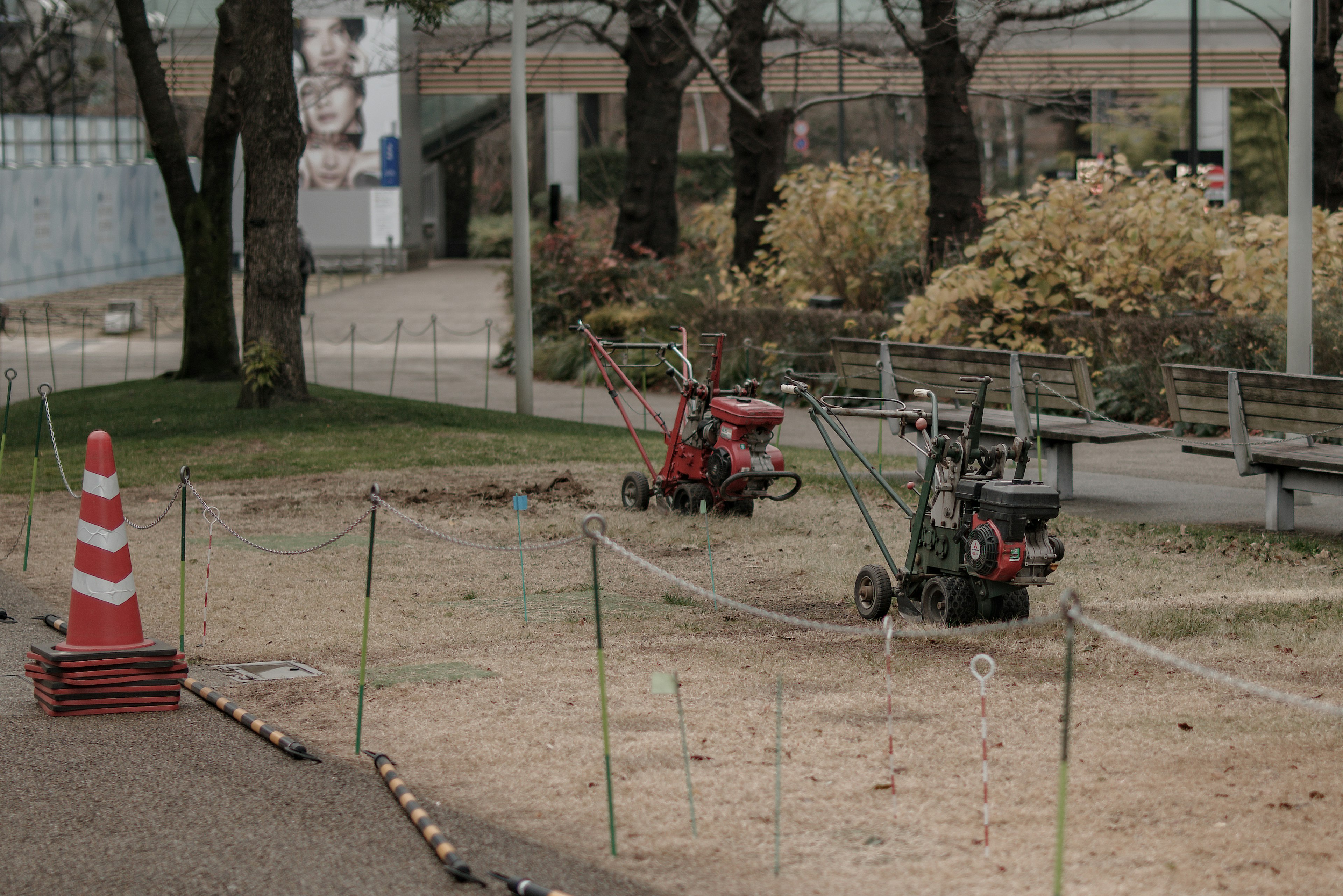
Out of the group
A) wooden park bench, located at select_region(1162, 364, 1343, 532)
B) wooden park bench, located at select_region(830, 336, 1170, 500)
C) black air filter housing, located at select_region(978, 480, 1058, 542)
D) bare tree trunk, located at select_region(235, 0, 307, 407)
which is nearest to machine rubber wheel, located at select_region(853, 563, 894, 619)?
black air filter housing, located at select_region(978, 480, 1058, 542)

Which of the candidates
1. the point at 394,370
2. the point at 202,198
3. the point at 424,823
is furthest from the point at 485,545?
the point at 394,370

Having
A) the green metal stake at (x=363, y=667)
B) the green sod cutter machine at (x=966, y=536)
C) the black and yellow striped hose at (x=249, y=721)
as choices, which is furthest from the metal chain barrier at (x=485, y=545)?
the green sod cutter machine at (x=966, y=536)

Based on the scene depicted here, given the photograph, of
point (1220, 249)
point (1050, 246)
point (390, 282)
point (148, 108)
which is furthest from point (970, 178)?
point (390, 282)

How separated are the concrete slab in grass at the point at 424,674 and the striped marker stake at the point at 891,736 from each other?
5.90ft

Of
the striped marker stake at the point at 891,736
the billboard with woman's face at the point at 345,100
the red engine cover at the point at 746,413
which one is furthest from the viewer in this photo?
the billboard with woman's face at the point at 345,100

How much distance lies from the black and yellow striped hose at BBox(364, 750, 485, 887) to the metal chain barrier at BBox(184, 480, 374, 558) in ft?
7.26

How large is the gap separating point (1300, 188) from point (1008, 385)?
2.65 metres

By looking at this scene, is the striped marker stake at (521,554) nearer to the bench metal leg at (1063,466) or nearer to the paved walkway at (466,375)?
the bench metal leg at (1063,466)

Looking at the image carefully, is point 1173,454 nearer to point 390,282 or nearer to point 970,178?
point 970,178

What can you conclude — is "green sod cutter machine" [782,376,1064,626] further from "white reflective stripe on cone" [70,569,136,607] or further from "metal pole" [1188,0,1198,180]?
"metal pole" [1188,0,1198,180]

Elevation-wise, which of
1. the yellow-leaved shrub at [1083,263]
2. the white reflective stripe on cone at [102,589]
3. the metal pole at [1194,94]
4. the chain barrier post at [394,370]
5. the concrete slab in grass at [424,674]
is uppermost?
the metal pole at [1194,94]

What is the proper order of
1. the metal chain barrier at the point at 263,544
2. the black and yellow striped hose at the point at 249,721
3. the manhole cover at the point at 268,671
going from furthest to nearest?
the metal chain barrier at the point at 263,544 < the manhole cover at the point at 268,671 < the black and yellow striped hose at the point at 249,721

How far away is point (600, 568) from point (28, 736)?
3.97m

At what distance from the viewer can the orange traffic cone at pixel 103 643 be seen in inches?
257
